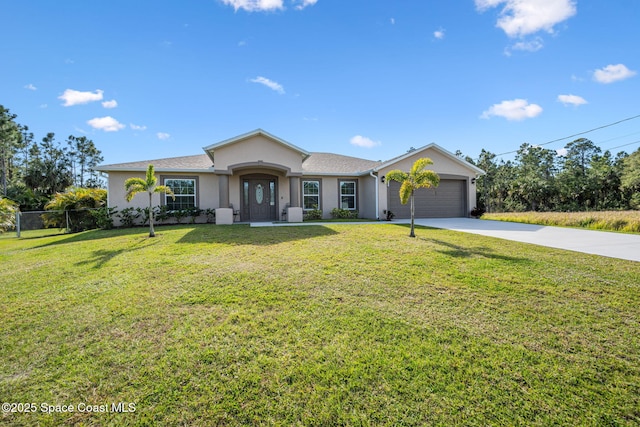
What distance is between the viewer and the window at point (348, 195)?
17.9 m

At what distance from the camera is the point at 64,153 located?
1570 inches

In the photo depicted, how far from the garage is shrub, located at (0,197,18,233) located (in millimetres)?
21639

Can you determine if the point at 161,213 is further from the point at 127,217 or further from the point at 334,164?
the point at 334,164

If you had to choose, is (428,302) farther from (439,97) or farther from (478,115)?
(478,115)

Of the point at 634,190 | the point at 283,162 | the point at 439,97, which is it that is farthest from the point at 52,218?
the point at 634,190

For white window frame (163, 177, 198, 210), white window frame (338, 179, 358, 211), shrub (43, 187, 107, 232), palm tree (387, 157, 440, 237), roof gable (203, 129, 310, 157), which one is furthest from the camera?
white window frame (338, 179, 358, 211)

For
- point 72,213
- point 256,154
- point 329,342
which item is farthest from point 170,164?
point 329,342

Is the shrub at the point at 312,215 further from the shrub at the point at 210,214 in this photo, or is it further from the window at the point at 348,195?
the shrub at the point at 210,214

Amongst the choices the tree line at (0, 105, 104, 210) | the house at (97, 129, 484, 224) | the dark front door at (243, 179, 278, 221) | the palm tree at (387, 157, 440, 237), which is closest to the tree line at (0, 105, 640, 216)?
the tree line at (0, 105, 104, 210)

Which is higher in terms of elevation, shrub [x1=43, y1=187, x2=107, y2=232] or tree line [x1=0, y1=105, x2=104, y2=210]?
tree line [x1=0, y1=105, x2=104, y2=210]

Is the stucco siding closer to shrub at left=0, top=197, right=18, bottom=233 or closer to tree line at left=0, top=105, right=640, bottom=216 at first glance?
shrub at left=0, top=197, right=18, bottom=233

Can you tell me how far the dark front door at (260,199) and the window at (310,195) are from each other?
6.32 feet

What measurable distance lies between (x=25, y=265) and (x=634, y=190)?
4929 cm

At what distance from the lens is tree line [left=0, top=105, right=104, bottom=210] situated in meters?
26.9
